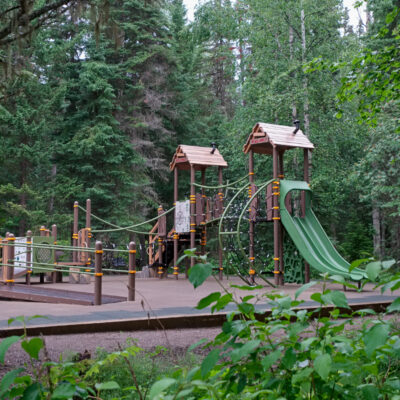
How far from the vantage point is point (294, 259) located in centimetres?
1223

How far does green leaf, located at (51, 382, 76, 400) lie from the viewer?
125 cm

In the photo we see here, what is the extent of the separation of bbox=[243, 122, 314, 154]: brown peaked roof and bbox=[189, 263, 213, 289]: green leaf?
10917 mm

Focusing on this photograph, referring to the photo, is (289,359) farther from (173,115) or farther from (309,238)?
(173,115)

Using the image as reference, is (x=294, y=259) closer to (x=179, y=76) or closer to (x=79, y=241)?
(x=79, y=241)

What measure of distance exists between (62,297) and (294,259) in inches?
235

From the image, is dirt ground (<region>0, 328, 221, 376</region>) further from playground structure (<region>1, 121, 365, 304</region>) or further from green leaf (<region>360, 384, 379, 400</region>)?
playground structure (<region>1, 121, 365, 304</region>)

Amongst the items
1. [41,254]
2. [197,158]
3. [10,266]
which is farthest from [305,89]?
[10,266]

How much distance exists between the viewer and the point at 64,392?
1.27m

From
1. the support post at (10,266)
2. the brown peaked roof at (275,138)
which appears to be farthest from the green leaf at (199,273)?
the brown peaked roof at (275,138)

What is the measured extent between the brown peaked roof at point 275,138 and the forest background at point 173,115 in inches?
122

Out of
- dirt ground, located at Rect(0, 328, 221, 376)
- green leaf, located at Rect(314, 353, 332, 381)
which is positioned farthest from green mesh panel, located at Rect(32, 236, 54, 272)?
green leaf, located at Rect(314, 353, 332, 381)

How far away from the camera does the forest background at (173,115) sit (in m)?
18.2

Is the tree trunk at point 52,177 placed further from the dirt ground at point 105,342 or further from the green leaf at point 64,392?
the green leaf at point 64,392

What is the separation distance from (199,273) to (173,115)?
2398 centimetres
